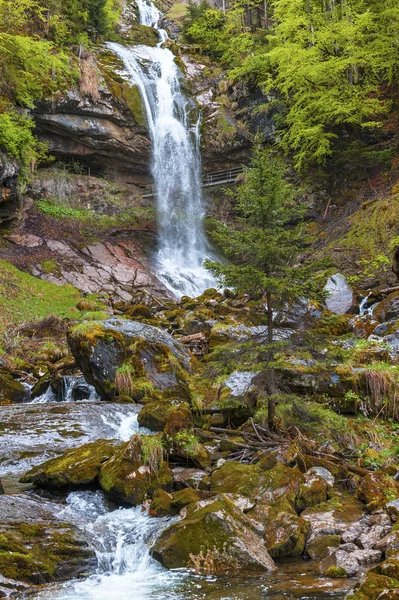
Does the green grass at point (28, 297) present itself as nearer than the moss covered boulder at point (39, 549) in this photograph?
No

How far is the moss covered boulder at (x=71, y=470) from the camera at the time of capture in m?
6.74

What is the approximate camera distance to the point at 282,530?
17.2ft

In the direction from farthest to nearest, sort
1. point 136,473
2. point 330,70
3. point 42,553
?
point 330,70, point 136,473, point 42,553

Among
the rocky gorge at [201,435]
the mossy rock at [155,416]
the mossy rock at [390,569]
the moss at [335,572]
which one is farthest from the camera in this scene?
the mossy rock at [155,416]

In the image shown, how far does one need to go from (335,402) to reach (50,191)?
2096cm

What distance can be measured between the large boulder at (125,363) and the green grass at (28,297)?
686cm

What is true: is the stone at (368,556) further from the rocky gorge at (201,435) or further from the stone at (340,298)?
the stone at (340,298)

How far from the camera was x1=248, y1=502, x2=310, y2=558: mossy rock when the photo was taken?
5125mm

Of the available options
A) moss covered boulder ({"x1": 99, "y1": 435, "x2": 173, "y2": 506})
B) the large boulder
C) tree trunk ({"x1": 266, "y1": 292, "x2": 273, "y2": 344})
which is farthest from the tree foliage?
moss covered boulder ({"x1": 99, "y1": 435, "x2": 173, "y2": 506})

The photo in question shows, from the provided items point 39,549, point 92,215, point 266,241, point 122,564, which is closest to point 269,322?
point 266,241

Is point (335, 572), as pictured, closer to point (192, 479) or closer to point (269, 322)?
point (192, 479)

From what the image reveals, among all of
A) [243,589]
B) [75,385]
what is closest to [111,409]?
[75,385]

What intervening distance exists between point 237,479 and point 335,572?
1917mm

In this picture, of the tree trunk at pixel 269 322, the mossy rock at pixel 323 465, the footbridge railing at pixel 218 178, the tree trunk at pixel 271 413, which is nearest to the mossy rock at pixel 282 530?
the mossy rock at pixel 323 465
